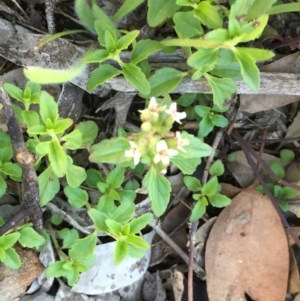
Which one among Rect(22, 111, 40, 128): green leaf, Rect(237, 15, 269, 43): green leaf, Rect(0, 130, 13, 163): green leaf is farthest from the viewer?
Rect(0, 130, 13, 163): green leaf

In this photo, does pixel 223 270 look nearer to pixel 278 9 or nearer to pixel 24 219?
pixel 24 219

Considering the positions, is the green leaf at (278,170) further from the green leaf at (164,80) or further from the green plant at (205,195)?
the green leaf at (164,80)

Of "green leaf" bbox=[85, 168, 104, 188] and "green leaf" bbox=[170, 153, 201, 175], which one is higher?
"green leaf" bbox=[170, 153, 201, 175]

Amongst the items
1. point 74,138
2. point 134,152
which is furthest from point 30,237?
point 134,152

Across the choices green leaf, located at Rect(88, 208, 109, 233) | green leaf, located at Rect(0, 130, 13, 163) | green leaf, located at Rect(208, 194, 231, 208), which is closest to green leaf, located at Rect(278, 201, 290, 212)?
green leaf, located at Rect(208, 194, 231, 208)

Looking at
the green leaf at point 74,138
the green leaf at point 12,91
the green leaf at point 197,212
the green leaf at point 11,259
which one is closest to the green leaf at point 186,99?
the green leaf at point 197,212

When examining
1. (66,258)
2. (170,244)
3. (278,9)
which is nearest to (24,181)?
(66,258)

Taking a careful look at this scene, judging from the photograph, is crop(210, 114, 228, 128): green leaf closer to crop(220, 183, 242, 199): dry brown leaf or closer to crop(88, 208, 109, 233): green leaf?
crop(220, 183, 242, 199): dry brown leaf

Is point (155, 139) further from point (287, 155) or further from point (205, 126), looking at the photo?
point (287, 155)
